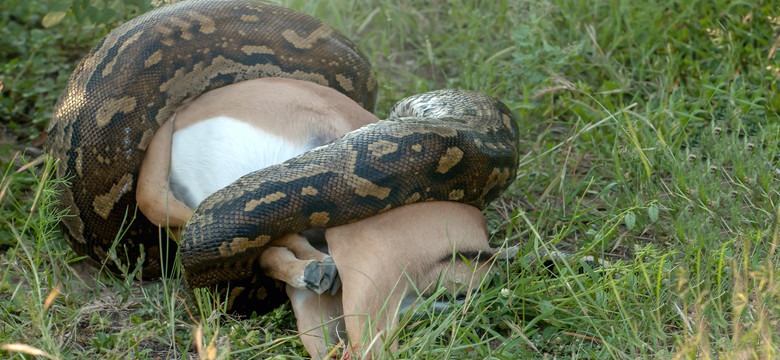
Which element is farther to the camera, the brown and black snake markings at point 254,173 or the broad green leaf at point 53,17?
the broad green leaf at point 53,17

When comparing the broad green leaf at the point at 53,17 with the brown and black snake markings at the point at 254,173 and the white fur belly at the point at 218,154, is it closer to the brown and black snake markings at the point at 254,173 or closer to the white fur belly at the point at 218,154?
the brown and black snake markings at the point at 254,173

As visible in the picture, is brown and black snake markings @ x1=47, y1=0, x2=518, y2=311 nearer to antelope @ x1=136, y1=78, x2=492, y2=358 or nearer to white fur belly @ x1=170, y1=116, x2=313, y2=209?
antelope @ x1=136, y1=78, x2=492, y2=358

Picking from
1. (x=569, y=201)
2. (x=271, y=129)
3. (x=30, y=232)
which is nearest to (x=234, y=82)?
(x=271, y=129)

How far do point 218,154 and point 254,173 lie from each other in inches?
18.2

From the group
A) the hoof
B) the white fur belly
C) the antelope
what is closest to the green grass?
the antelope

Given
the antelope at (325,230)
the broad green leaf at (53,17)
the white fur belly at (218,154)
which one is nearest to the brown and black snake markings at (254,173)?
the antelope at (325,230)

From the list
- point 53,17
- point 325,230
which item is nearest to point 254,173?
point 325,230

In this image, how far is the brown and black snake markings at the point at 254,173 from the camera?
3389 millimetres

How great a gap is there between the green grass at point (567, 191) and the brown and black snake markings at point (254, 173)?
0.24m

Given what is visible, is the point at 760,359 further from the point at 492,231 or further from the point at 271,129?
the point at 271,129

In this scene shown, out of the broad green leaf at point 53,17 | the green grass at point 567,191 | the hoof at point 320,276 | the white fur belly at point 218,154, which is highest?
the broad green leaf at point 53,17

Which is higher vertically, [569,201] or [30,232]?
[30,232]

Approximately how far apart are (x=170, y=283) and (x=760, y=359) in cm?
269

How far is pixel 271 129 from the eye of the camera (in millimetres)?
3912
